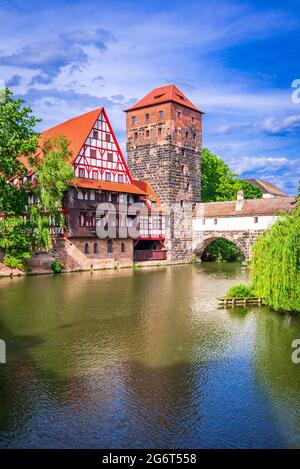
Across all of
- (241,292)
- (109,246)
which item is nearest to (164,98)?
(109,246)

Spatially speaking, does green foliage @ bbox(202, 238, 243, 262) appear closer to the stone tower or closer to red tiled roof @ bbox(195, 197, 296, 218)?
the stone tower

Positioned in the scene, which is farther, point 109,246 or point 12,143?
point 109,246

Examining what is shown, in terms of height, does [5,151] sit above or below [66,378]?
above

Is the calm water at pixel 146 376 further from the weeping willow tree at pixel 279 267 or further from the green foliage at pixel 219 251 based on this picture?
the green foliage at pixel 219 251

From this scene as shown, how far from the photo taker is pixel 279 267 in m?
20.7

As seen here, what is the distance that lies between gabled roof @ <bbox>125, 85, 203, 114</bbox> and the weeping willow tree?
3313cm

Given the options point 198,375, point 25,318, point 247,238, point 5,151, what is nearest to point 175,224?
point 247,238

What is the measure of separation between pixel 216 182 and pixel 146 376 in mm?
56255

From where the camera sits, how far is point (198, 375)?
1289cm

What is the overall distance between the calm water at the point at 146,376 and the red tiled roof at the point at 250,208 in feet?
92.5

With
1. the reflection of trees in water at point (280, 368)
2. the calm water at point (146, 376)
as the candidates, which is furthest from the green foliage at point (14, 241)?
the reflection of trees in water at point (280, 368)

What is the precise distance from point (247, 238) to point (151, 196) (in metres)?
12.2

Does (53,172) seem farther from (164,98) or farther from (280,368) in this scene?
(280,368)

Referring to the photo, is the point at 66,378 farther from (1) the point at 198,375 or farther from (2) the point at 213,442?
(2) the point at 213,442
